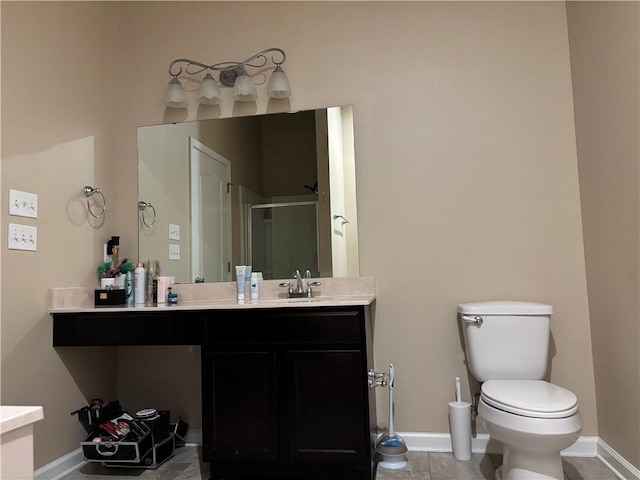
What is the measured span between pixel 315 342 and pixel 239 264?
2.61 feet

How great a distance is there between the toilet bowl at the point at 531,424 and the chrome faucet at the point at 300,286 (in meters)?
0.95

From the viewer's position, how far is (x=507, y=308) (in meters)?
2.14

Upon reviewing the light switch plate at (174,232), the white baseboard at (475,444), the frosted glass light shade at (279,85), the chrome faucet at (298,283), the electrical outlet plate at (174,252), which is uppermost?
the frosted glass light shade at (279,85)

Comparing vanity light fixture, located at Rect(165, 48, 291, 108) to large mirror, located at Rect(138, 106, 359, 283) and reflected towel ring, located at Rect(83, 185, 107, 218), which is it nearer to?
large mirror, located at Rect(138, 106, 359, 283)

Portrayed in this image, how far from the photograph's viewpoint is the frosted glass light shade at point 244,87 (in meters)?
2.50

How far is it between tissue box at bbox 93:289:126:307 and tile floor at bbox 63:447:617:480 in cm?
79

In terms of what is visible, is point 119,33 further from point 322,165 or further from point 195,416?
point 195,416

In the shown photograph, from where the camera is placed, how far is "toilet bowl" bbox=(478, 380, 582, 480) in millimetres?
1631

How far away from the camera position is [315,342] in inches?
75.4

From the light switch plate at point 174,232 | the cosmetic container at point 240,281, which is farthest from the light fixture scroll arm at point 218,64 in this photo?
the cosmetic container at point 240,281

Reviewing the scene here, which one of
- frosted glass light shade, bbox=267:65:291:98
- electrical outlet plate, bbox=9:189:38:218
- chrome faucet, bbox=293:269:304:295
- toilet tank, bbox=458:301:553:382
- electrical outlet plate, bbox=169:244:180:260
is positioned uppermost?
frosted glass light shade, bbox=267:65:291:98

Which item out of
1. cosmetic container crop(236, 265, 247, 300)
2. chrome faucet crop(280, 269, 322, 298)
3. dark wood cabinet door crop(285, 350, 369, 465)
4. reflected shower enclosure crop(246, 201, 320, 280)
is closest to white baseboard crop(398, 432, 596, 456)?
dark wood cabinet door crop(285, 350, 369, 465)

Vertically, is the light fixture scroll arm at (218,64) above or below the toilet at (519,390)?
above

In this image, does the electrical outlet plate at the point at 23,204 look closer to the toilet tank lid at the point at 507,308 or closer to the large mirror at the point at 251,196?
the large mirror at the point at 251,196
